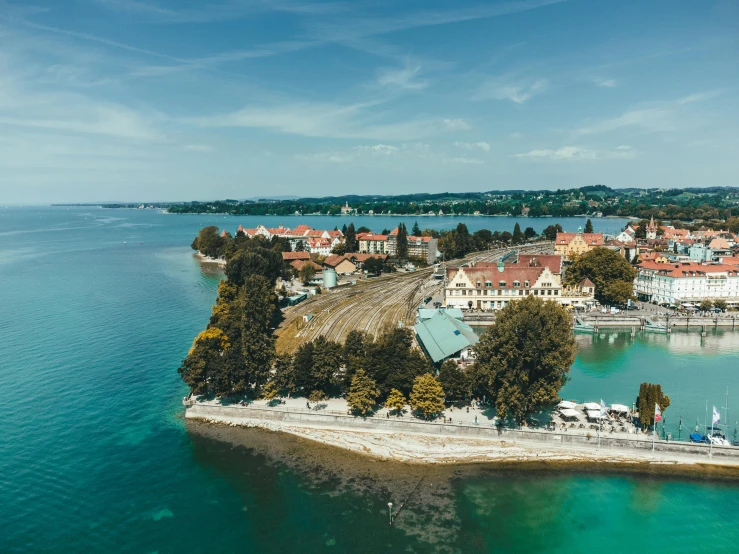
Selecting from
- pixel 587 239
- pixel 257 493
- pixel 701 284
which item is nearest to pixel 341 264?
pixel 587 239

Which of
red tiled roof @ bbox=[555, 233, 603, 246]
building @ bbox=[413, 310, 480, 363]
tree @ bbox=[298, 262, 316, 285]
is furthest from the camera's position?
red tiled roof @ bbox=[555, 233, 603, 246]

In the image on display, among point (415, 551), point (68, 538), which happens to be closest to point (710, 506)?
point (415, 551)

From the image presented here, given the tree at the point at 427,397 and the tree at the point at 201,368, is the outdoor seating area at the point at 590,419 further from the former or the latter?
the tree at the point at 201,368

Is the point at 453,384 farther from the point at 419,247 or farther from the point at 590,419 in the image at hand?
the point at 419,247

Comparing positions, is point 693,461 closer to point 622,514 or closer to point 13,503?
point 622,514

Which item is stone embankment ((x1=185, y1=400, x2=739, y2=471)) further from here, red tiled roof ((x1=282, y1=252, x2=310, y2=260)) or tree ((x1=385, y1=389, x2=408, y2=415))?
red tiled roof ((x1=282, y1=252, x2=310, y2=260))

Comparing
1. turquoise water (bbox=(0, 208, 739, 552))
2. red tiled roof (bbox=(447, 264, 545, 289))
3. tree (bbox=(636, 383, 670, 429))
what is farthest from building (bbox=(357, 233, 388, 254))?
tree (bbox=(636, 383, 670, 429))
